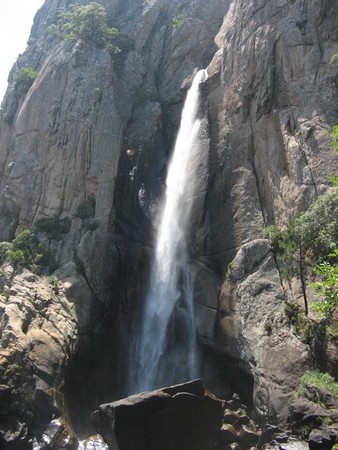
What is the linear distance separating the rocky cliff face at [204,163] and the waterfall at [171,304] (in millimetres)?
842

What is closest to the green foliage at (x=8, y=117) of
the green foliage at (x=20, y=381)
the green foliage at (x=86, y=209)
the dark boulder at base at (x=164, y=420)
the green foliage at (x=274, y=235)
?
the green foliage at (x=86, y=209)

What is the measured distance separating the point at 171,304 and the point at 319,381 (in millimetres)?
12077

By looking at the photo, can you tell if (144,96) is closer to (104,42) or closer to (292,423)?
(104,42)

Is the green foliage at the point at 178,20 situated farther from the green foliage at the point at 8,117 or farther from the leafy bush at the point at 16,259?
the leafy bush at the point at 16,259

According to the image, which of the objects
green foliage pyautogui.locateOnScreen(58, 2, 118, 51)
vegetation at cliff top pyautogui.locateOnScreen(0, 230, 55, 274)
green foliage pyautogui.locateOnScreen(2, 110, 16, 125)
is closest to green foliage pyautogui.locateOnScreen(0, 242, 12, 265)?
vegetation at cliff top pyautogui.locateOnScreen(0, 230, 55, 274)

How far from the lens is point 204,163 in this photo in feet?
107

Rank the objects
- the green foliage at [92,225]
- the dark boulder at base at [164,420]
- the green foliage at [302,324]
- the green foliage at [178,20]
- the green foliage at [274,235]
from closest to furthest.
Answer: the dark boulder at base at [164,420], the green foliage at [302,324], the green foliage at [274,235], the green foliage at [92,225], the green foliage at [178,20]

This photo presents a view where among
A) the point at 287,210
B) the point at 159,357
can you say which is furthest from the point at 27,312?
the point at 287,210

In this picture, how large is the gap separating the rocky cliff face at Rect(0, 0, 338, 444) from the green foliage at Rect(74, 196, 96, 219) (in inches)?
3.2

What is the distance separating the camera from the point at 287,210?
25.0 m

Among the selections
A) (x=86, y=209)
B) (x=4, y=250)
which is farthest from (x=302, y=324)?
(x=4, y=250)

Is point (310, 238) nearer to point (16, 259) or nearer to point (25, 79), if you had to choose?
point (16, 259)

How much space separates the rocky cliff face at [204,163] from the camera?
2453cm

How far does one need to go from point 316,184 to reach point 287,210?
2.15 meters
